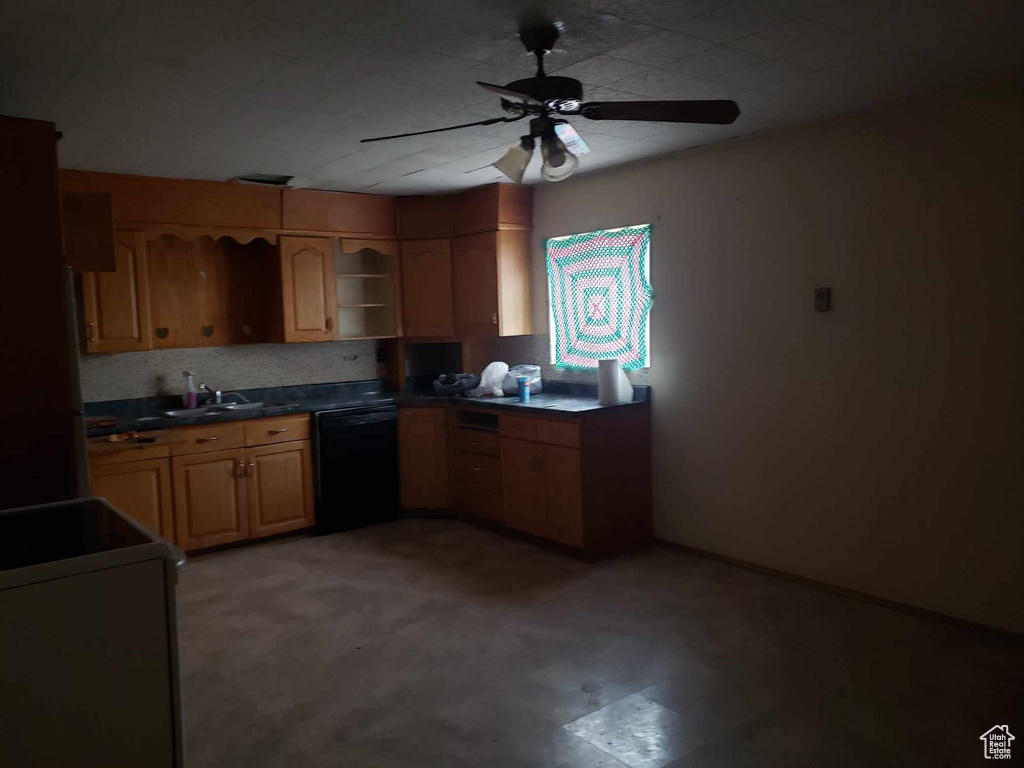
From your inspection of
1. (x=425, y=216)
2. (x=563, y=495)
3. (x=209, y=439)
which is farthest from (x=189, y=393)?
(x=563, y=495)

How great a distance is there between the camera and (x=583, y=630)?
3475 millimetres

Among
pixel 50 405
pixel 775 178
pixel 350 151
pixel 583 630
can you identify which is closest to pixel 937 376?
pixel 775 178

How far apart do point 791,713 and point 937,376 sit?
5.30 ft

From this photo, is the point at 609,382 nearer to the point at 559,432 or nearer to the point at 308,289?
the point at 559,432

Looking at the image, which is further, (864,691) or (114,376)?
(114,376)

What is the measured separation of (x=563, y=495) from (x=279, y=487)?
6.08 feet

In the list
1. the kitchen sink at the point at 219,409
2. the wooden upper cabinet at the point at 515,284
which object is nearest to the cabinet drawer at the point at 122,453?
the kitchen sink at the point at 219,409

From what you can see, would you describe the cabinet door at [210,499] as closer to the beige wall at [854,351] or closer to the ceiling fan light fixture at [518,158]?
the beige wall at [854,351]

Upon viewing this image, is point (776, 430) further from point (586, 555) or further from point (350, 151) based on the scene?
point (350, 151)

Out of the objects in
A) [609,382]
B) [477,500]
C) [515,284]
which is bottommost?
[477,500]

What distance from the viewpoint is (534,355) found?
5.57m

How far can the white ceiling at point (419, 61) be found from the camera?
2.29 m

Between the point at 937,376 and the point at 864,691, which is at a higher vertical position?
the point at 937,376

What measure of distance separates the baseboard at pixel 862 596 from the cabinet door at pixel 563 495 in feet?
2.05
